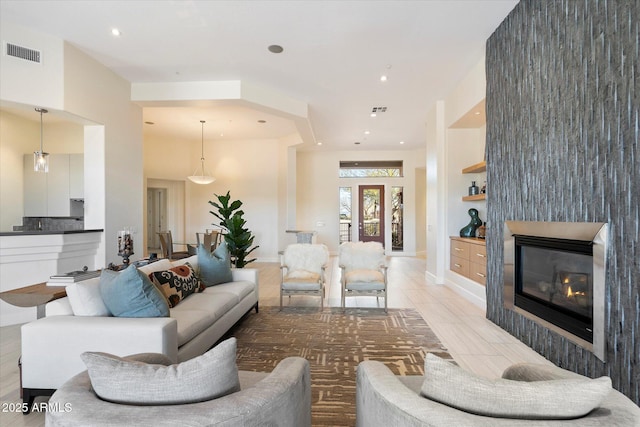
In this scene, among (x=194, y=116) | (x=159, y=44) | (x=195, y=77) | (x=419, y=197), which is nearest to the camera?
(x=159, y=44)

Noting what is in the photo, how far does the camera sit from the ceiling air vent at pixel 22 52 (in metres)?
3.58

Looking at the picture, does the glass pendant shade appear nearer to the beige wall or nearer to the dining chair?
the beige wall

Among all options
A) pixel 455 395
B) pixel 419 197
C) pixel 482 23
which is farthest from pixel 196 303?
pixel 419 197

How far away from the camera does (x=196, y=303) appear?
2.96 m

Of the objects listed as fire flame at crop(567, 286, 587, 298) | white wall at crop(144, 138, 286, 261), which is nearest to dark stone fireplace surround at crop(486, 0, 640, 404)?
fire flame at crop(567, 286, 587, 298)

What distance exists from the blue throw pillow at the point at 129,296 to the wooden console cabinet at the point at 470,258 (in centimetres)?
387

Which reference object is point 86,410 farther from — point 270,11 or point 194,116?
point 194,116

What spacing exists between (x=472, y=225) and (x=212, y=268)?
4.13 meters

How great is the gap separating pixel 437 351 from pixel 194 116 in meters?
6.30

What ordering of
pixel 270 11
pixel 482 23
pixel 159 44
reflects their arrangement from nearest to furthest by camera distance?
pixel 270 11, pixel 482 23, pixel 159 44

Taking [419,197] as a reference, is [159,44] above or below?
above

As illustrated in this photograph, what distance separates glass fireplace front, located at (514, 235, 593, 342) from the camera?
7.97ft

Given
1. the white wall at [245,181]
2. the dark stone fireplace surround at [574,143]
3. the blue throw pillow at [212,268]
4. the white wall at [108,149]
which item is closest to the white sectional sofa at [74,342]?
the blue throw pillow at [212,268]

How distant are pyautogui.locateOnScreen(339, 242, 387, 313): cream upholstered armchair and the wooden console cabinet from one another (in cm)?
131
